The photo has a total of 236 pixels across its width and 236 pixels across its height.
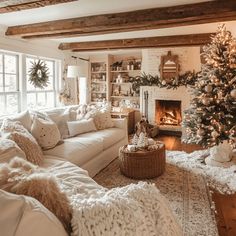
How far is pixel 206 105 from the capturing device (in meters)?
4.07

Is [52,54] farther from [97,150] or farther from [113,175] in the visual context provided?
[113,175]

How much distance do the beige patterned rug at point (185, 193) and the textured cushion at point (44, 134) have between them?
0.84 m

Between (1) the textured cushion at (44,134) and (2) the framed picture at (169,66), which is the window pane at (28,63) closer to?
(1) the textured cushion at (44,134)

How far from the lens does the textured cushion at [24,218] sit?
0.95 metres

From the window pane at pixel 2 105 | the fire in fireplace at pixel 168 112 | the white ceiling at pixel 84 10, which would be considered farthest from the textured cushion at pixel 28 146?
the fire in fireplace at pixel 168 112

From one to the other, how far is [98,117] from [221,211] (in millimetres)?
2606

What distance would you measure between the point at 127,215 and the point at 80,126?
9.98 feet

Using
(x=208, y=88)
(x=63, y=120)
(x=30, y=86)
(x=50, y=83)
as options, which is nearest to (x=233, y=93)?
(x=208, y=88)

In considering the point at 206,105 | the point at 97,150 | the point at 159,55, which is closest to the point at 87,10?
the point at 97,150

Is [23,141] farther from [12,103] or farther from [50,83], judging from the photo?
[50,83]

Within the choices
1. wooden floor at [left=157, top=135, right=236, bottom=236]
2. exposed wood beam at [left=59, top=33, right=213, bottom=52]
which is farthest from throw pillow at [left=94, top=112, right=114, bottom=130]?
wooden floor at [left=157, top=135, right=236, bottom=236]

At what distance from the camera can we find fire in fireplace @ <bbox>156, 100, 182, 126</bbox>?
6895 millimetres

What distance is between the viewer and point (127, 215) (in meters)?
1.24

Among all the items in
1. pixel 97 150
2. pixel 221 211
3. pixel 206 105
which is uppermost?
pixel 206 105
